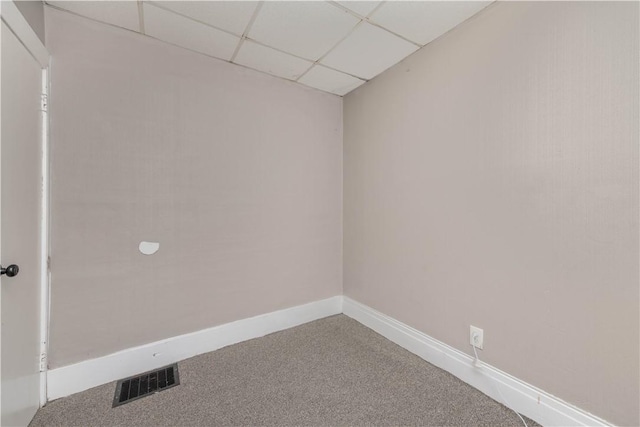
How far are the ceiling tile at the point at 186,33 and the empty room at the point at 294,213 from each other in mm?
18

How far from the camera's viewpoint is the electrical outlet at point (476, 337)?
171 cm

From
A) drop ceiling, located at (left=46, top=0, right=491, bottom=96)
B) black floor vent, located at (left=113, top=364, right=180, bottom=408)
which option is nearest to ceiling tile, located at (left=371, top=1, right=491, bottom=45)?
drop ceiling, located at (left=46, top=0, right=491, bottom=96)

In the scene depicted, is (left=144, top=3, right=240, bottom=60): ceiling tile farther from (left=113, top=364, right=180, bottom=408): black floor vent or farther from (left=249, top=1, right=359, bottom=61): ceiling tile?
(left=113, top=364, right=180, bottom=408): black floor vent

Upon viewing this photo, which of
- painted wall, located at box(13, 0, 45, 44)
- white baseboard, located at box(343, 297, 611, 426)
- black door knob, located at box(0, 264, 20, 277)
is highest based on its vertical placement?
painted wall, located at box(13, 0, 45, 44)

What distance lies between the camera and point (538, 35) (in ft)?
4.73

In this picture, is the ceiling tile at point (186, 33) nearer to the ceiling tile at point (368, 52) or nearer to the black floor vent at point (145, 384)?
the ceiling tile at point (368, 52)

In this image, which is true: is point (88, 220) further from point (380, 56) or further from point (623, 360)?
point (623, 360)

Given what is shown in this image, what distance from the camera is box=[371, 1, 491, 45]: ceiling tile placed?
1.60 meters

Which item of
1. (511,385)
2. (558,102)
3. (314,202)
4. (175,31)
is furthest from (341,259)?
(175,31)

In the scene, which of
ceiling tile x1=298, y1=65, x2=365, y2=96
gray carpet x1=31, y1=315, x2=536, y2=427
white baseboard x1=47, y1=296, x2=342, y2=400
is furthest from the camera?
ceiling tile x1=298, y1=65, x2=365, y2=96

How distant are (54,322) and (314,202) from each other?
82.7 inches

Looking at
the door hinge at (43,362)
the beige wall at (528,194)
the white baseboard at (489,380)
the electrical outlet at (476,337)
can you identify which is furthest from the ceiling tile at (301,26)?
the door hinge at (43,362)

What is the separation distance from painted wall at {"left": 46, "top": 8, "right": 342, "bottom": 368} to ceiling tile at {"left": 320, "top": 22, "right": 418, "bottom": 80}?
0.56 meters

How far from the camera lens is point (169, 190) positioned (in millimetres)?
1996
